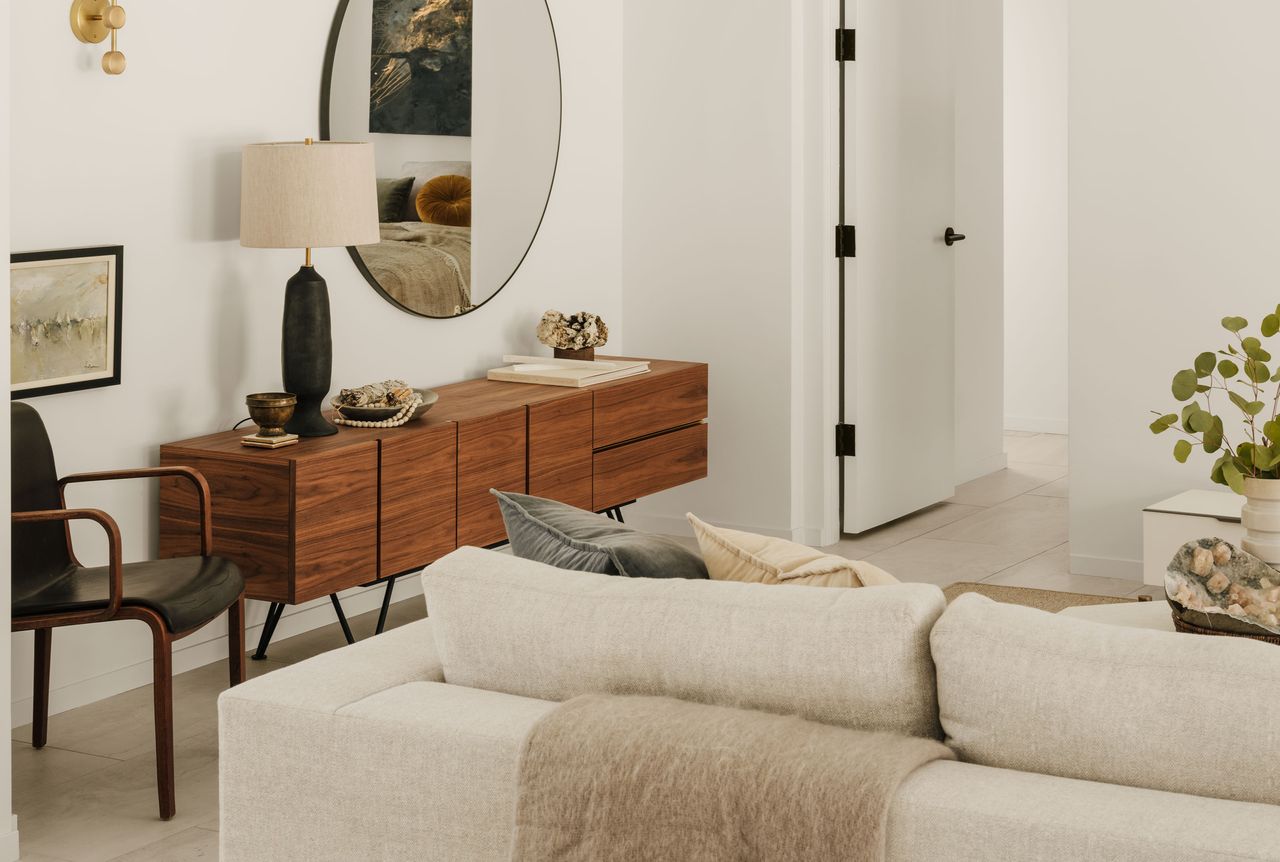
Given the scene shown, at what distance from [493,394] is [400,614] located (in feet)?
2.41

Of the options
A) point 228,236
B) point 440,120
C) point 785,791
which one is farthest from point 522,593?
point 440,120

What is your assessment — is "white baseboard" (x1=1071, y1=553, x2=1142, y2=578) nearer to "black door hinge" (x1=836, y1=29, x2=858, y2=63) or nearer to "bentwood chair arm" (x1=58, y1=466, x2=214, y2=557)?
"black door hinge" (x1=836, y1=29, x2=858, y2=63)

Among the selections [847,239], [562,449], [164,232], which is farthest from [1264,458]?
[847,239]

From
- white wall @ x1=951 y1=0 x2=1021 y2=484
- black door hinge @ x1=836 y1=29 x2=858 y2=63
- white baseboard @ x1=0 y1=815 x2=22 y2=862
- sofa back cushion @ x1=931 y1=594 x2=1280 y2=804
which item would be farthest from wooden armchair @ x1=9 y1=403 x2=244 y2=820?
white wall @ x1=951 y1=0 x2=1021 y2=484

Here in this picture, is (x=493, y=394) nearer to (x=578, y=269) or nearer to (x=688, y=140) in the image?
(x=578, y=269)

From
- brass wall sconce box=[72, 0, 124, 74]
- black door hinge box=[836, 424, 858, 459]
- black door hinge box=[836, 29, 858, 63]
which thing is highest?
black door hinge box=[836, 29, 858, 63]

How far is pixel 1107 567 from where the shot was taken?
4855 millimetres

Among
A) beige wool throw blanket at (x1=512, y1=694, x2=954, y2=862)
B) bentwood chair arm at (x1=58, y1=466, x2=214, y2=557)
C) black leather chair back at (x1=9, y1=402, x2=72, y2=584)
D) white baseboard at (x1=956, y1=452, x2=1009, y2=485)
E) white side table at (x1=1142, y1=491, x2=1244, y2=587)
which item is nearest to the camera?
beige wool throw blanket at (x1=512, y1=694, x2=954, y2=862)

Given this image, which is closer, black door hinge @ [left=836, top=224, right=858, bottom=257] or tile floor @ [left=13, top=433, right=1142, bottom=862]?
tile floor @ [left=13, top=433, right=1142, bottom=862]

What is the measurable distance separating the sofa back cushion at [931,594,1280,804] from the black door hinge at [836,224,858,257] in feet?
12.6

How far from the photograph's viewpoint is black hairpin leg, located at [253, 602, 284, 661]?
390 cm

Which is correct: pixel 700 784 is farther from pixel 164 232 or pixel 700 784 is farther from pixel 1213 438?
pixel 164 232

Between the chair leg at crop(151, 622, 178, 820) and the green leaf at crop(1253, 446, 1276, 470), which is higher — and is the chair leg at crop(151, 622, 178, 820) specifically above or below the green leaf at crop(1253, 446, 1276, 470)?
below

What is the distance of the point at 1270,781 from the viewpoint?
4.59 ft
